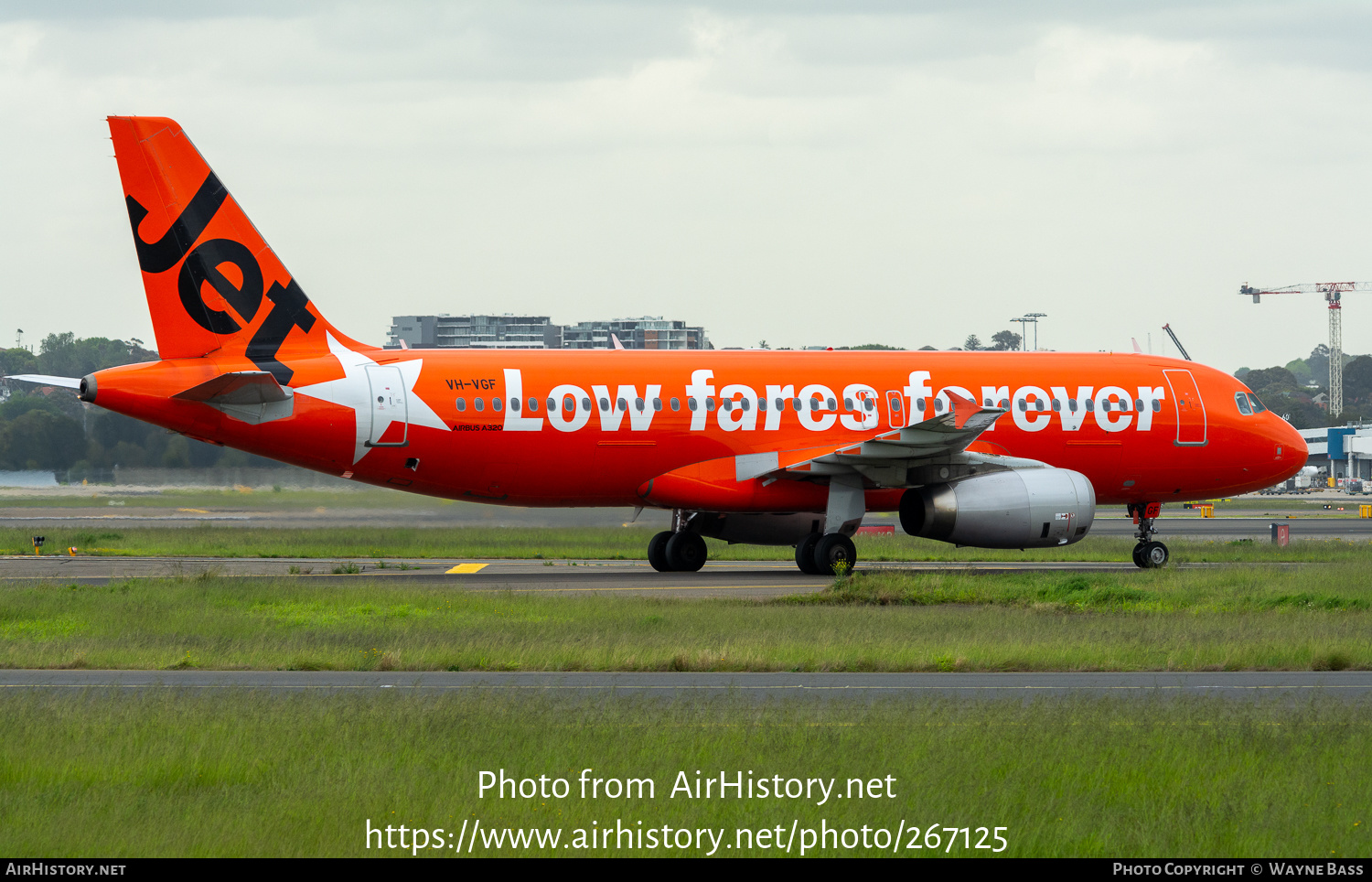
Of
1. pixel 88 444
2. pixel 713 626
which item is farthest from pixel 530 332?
pixel 713 626

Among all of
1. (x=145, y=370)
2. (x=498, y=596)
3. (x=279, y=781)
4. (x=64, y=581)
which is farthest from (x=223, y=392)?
(x=279, y=781)

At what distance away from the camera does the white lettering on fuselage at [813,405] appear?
2870 centimetres

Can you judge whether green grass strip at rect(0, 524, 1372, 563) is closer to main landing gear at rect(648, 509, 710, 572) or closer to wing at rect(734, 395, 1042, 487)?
main landing gear at rect(648, 509, 710, 572)

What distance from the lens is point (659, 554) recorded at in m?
31.0

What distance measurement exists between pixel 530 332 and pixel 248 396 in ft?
208

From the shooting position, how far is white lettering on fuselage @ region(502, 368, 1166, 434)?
94.2 feet

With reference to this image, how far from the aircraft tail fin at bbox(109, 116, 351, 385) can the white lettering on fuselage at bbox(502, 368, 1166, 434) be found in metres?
4.89

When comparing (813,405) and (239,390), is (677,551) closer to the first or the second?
(813,405)

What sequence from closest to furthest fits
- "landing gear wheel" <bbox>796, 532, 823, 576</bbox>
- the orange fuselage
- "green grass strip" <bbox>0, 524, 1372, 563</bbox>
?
the orange fuselage < "landing gear wheel" <bbox>796, 532, 823, 576</bbox> < "green grass strip" <bbox>0, 524, 1372, 563</bbox>

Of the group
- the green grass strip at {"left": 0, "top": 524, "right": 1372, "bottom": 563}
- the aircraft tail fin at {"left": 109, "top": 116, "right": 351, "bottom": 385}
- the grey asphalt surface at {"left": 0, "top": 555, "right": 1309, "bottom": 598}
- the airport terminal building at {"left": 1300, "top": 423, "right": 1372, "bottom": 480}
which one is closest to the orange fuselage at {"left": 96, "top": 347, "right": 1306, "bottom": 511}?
the aircraft tail fin at {"left": 109, "top": 116, "right": 351, "bottom": 385}

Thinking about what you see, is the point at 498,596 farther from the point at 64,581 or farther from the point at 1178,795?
the point at 1178,795

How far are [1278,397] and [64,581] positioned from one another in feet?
545

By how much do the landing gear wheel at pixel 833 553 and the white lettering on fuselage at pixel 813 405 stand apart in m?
2.43

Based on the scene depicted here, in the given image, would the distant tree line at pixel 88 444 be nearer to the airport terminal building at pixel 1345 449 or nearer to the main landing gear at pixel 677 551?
the main landing gear at pixel 677 551
